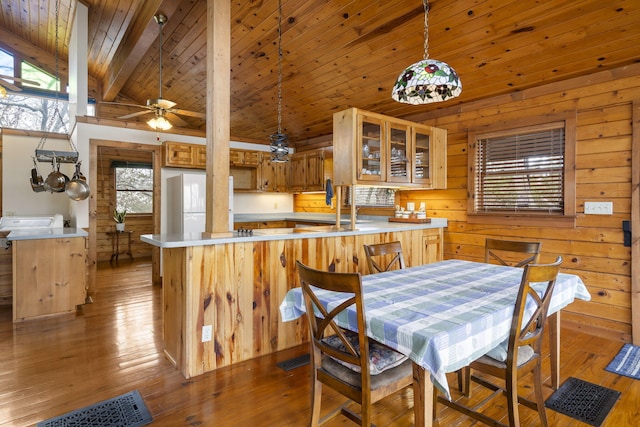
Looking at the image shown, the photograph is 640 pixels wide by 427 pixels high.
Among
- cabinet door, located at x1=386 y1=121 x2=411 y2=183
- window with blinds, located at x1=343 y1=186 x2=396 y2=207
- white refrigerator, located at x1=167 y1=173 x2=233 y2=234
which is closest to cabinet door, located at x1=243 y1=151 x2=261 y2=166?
white refrigerator, located at x1=167 y1=173 x2=233 y2=234

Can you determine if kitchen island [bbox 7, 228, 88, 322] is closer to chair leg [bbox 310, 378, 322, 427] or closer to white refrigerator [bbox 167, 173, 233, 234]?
white refrigerator [bbox 167, 173, 233, 234]

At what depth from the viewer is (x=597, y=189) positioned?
123 inches

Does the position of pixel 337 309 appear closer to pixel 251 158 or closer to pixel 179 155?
pixel 179 155

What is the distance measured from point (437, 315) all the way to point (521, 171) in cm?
279

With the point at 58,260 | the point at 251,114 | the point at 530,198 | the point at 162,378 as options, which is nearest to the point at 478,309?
the point at 162,378

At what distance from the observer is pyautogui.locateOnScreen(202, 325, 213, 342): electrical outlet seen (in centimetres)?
247

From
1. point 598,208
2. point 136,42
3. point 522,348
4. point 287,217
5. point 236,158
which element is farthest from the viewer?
point 287,217

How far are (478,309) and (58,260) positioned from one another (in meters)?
4.07

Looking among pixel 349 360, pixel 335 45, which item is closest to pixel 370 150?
pixel 335 45

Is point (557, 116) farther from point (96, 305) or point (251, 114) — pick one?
point (96, 305)

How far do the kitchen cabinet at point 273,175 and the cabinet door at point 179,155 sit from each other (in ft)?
4.13

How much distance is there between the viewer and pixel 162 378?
239 centimetres

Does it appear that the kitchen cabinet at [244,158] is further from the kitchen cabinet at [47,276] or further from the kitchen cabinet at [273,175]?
the kitchen cabinet at [47,276]

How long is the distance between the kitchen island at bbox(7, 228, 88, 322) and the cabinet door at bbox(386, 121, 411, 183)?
345 centimetres
